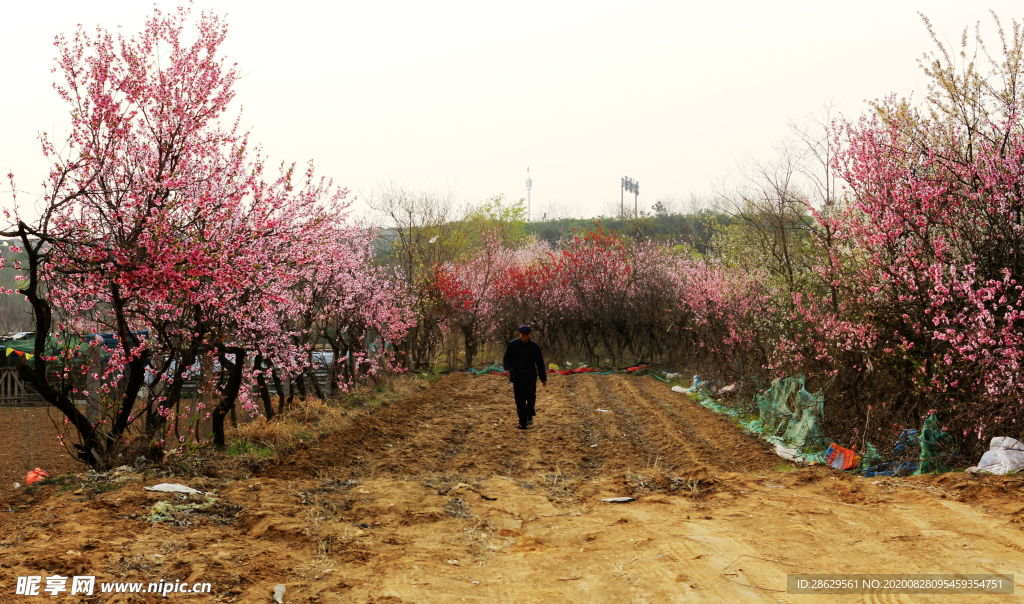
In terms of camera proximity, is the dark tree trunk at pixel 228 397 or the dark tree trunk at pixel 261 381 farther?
the dark tree trunk at pixel 261 381

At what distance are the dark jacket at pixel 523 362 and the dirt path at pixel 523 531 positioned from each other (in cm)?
227

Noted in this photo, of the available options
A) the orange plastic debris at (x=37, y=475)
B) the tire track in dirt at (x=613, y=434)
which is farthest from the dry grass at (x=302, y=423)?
the tire track in dirt at (x=613, y=434)

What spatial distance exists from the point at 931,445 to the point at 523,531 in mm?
5675

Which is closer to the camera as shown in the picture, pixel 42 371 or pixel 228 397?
pixel 42 371

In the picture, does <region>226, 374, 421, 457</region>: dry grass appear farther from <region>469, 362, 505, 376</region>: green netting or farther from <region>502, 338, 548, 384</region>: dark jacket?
<region>469, 362, 505, 376</region>: green netting

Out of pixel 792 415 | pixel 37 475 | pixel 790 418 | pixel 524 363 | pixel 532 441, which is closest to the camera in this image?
pixel 37 475

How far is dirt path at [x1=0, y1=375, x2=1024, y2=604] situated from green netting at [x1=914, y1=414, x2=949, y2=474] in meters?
1.10

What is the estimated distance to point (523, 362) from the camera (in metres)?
12.4

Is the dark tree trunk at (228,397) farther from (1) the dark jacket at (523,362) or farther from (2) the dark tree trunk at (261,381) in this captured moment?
(1) the dark jacket at (523,362)

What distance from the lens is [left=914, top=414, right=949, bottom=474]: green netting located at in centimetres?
884

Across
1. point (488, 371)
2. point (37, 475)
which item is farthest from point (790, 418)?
point (488, 371)

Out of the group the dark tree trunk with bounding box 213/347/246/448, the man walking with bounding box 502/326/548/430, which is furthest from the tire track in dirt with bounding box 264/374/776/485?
the dark tree trunk with bounding box 213/347/246/448

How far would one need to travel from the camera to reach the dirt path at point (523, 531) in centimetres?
487

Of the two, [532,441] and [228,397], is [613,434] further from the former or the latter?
[228,397]
